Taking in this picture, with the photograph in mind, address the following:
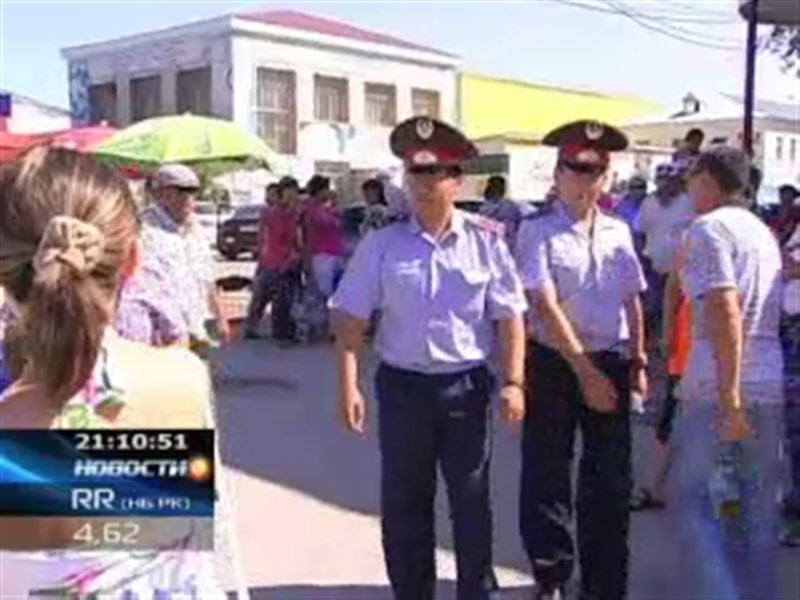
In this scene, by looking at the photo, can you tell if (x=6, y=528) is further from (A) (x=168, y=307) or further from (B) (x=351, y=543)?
(B) (x=351, y=543)

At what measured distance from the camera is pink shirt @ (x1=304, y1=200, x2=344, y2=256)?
13781 mm

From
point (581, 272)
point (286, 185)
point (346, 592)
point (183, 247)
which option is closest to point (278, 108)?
point (286, 185)

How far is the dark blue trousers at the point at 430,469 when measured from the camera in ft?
15.0

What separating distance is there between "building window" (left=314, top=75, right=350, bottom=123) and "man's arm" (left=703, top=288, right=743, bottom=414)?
4658 cm

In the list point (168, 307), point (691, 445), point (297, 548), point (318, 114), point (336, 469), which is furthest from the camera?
point (318, 114)

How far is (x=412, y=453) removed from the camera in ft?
15.1

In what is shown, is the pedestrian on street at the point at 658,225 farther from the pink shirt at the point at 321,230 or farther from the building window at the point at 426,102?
the building window at the point at 426,102

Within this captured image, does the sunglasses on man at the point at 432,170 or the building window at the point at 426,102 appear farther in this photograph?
the building window at the point at 426,102

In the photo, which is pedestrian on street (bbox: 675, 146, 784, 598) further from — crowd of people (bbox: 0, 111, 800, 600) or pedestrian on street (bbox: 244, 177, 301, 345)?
pedestrian on street (bbox: 244, 177, 301, 345)

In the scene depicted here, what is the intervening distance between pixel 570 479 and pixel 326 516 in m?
1.94

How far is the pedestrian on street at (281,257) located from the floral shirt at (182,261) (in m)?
7.43

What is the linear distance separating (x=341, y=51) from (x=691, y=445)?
4726 centimetres

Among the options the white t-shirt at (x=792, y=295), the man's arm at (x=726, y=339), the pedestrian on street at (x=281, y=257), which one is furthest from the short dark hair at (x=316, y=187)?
the man's arm at (x=726, y=339)

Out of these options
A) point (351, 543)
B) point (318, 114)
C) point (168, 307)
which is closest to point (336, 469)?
point (351, 543)
